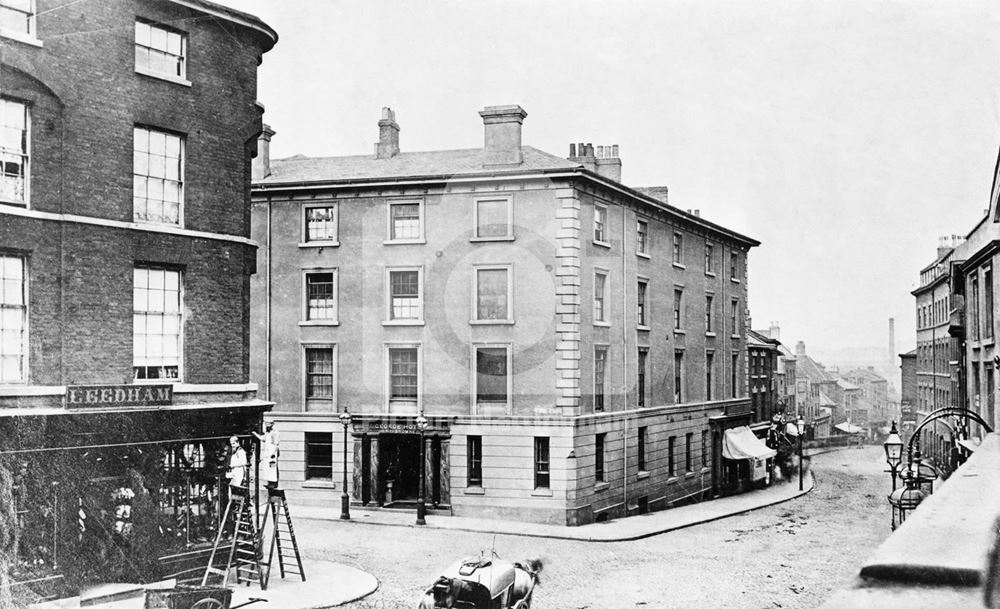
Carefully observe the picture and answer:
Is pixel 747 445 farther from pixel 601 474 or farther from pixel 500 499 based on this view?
pixel 500 499

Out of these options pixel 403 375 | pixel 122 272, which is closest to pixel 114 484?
pixel 122 272

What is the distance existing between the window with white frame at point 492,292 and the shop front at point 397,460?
391 centimetres

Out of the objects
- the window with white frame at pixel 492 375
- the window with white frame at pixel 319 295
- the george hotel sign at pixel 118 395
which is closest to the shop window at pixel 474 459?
the window with white frame at pixel 492 375

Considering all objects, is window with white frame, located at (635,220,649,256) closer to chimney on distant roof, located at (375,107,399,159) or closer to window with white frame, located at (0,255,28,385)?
chimney on distant roof, located at (375,107,399,159)

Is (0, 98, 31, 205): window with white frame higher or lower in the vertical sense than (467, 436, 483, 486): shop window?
higher

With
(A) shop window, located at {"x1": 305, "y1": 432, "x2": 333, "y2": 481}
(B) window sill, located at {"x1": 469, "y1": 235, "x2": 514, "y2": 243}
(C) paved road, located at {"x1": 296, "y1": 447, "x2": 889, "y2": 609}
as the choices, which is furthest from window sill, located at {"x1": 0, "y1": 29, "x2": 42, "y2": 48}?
(A) shop window, located at {"x1": 305, "y1": 432, "x2": 333, "y2": 481}

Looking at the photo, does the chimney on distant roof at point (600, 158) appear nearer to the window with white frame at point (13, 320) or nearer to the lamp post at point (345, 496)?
the lamp post at point (345, 496)

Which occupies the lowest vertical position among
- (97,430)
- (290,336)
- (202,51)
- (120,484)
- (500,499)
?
(500,499)

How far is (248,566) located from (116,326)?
598cm

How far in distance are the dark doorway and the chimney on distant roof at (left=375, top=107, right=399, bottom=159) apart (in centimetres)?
1081

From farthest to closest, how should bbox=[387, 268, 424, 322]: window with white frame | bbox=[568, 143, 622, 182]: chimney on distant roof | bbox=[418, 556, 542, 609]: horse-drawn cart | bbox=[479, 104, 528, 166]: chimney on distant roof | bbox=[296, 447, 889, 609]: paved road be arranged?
bbox=[568, 143, 622, 182]: chimney on distant roof < bbox=[387, 268, 424, 322]: window with white frame < bbox=[479, 104, 528, 166]: chimney on distant roof < bbox=[296, 447, 889, 609]: paved road < bbox=[418, 556, 542, 609]: horse-drawn cart

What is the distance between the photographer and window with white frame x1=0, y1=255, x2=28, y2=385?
1530 cm

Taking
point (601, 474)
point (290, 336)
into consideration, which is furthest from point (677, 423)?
point (290, 336)

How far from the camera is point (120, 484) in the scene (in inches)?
643
